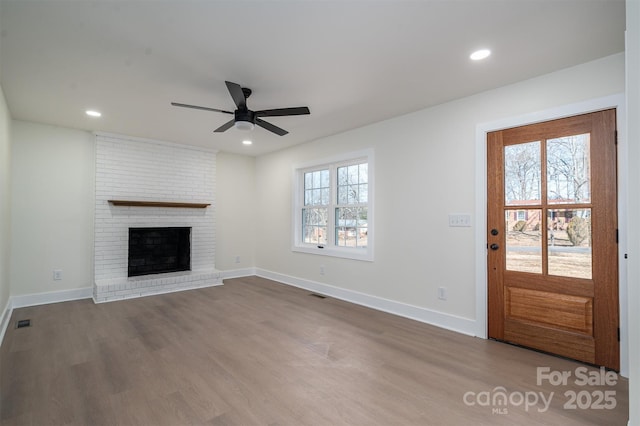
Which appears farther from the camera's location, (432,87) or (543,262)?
(432,87)

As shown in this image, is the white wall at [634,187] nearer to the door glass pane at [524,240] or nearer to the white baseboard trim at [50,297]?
the door glass pane at [524,240]

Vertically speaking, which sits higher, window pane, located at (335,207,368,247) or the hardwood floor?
window pane, located at (335,207,368,247)

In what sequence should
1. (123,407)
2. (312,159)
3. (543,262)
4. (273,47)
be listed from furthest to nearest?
(312,159) → (543,262) → (273,47) → (123,407)

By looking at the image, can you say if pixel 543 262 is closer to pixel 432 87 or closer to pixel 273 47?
pixel 432 87

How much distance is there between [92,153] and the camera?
15.8 ft

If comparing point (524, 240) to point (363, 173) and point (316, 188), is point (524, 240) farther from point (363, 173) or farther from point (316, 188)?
point (316, 188)

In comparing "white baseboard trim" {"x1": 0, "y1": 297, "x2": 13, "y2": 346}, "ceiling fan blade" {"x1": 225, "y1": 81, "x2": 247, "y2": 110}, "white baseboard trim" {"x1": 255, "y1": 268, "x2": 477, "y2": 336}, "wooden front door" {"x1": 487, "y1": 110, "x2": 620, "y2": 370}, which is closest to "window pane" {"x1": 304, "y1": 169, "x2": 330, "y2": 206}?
"white baseboard trim" {"x1": 255, "y1": 268, "x2": 477, "y2": 336}

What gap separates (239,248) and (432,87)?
15.7ft

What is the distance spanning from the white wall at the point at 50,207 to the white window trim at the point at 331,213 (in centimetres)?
323

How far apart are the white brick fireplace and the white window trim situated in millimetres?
1615

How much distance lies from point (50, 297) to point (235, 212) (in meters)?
3.14

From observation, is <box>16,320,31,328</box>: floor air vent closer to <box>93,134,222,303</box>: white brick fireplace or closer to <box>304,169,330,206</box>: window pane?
<box>93,134,222,303</box>: white brick fireplace

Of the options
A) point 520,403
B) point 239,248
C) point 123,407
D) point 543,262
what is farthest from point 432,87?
point 239,248

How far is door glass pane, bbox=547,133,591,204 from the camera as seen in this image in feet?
8.56
